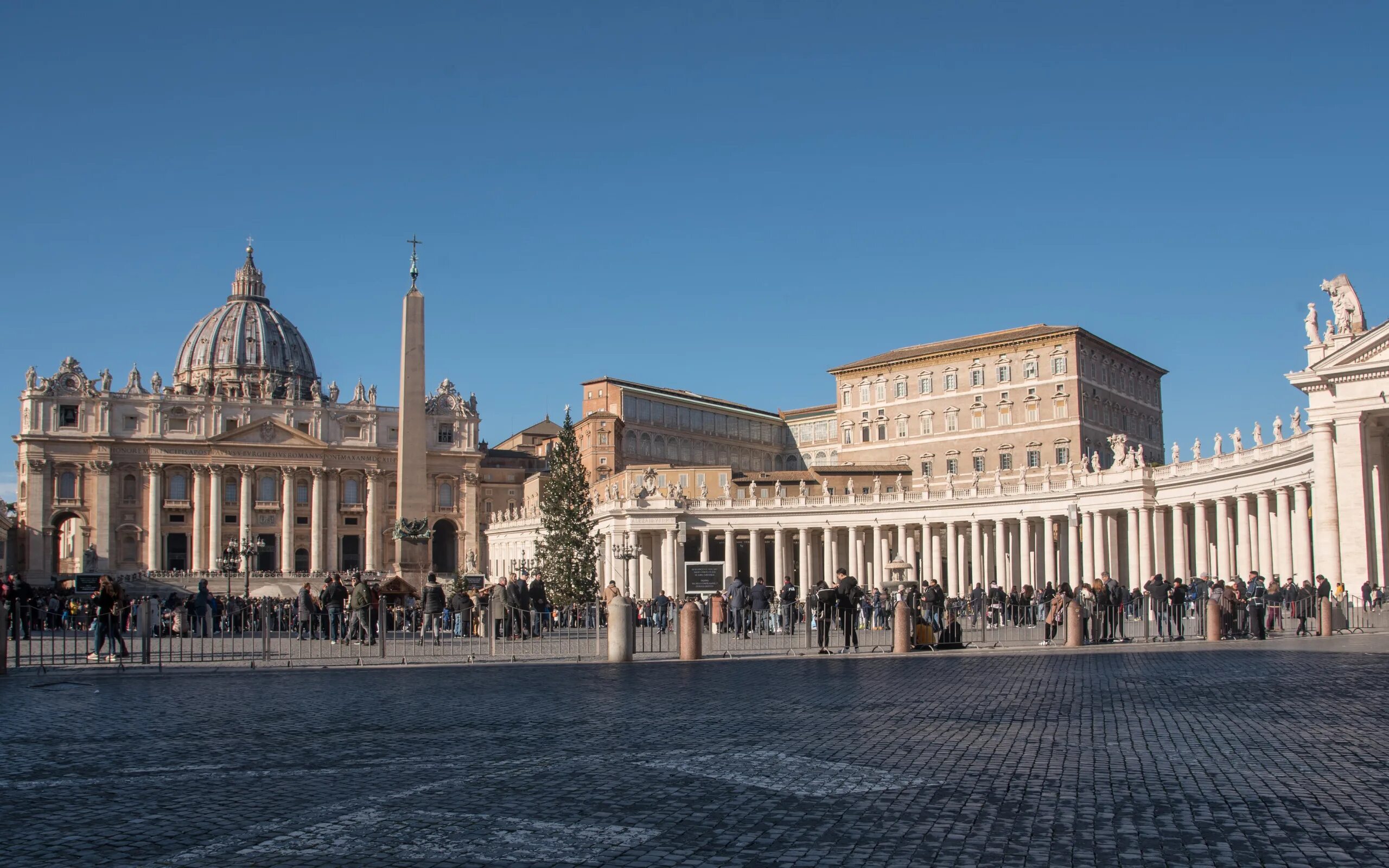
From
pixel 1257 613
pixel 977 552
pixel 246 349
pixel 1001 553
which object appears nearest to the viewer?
pixel 1257 613

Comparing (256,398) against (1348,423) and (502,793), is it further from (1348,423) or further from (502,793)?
(502,793)

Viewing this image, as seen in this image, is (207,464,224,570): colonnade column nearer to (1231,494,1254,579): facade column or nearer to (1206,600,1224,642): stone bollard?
(1231,494,1254,579): facade column

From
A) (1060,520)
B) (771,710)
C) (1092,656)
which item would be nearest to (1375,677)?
(1092,656)

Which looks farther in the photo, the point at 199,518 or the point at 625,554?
the point at 199,518

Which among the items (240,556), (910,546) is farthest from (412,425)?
(240,556)

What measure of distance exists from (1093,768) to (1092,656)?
1272 cm

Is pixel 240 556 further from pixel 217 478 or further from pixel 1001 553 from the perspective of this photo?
pixel 1001 553

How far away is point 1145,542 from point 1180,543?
5.47 feet

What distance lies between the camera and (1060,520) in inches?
2322

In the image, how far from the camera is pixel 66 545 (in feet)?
330

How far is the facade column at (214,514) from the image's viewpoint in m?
101

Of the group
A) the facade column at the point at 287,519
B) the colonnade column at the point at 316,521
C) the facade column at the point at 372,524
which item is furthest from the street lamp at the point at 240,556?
the facade column at the point at 372,524

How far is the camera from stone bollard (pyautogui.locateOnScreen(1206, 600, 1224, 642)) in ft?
84.2

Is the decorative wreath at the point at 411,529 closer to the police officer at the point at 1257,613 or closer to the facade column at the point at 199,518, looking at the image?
the police officer at the point at 1257,613
